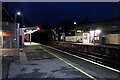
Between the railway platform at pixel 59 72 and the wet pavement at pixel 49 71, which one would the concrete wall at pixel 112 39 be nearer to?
the railway platform at pixel 59 72

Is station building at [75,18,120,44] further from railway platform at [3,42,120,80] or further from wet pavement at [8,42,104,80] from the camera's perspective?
wet pavement at [8,42,104,80]

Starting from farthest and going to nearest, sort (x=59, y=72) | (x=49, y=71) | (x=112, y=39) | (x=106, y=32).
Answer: (x=106, y=32) < (x=112, y=39) < (x=49, y=71) < (x=59, y=72)

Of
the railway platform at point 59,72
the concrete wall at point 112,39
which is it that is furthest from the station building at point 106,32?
the railway platform at point 59,72

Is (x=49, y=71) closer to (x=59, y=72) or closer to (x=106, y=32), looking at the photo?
(x=59, y=72)

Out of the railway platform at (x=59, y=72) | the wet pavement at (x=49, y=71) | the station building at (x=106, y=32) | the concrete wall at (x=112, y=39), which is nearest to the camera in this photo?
the railway platform at (x=59, y=72)

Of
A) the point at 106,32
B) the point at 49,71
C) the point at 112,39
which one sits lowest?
the point at 49,71

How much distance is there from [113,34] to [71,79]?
20.2 meters

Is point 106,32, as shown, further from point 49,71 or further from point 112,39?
point 49,71

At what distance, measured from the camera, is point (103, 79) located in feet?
19.0

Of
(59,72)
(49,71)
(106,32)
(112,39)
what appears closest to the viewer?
(59,72)

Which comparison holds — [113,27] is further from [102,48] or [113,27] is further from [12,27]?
[12,27]

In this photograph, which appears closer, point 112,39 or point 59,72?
point 59,72

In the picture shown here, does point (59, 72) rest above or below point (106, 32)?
below

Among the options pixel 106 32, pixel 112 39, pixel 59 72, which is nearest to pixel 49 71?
pixel 59 72
